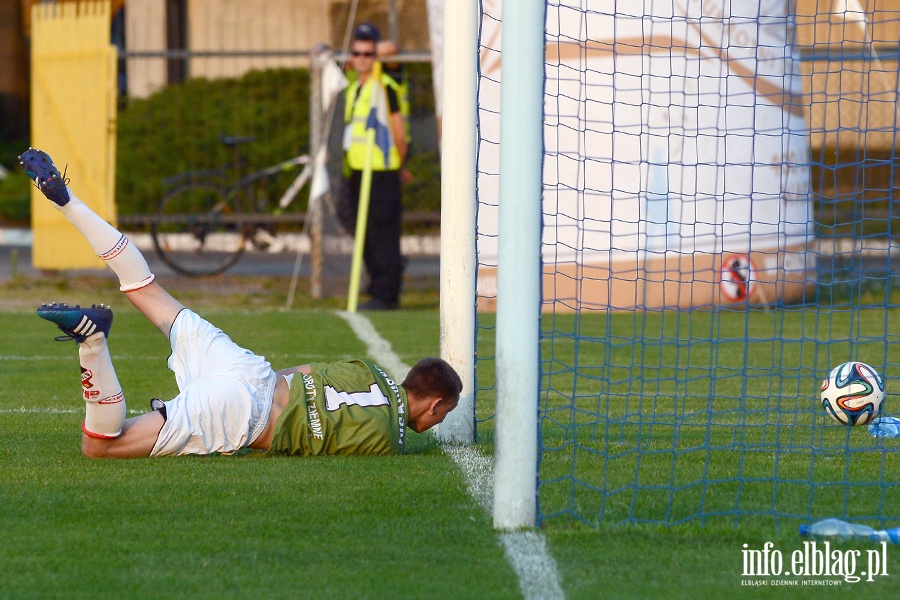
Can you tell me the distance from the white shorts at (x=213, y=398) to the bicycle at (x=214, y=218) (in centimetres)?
833

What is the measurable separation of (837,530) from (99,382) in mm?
2697

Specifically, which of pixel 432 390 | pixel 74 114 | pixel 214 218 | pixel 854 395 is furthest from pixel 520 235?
pixel 214 218

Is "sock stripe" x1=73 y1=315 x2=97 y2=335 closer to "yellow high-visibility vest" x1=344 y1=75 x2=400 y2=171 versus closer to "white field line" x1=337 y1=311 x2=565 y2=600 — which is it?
"white field line" x1=337 y1=311 x2=565 y2=600

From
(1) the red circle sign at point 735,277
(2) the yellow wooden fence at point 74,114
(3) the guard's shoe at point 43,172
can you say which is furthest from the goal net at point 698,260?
(2) the yellow wooden fence at point 74,114

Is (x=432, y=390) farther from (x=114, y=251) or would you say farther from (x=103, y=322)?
(x=114, y=251)

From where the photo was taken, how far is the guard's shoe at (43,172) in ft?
15.8

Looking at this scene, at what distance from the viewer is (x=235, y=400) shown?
4.79m

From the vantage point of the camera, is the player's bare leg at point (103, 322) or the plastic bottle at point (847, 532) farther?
the player's bare leg at point (103, 322)

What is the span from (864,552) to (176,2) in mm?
16442

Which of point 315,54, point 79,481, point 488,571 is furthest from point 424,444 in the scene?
point 315,54

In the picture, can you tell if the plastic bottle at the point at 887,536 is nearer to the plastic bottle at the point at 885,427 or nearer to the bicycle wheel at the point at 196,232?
the plastic bottle at the point at 885,427

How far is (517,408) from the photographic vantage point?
3830 mm

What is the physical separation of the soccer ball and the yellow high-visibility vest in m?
6.25


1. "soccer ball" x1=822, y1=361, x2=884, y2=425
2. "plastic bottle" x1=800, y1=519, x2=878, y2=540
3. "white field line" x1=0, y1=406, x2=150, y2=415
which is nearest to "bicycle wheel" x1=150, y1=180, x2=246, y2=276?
"white field line" x1=0, y1=406, x2=150, y2=415
